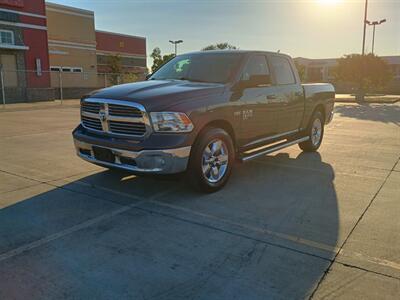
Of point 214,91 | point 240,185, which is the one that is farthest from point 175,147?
point 240,185

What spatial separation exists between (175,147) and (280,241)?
5.50 feet

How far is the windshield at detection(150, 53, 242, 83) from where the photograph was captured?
581cm

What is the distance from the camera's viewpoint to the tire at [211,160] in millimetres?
4953

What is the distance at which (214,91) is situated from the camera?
17.1 feet

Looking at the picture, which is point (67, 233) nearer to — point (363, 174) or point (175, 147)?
point (175, 147)

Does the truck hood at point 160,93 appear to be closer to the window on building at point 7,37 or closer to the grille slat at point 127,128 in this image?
the grille slat at point 127,128

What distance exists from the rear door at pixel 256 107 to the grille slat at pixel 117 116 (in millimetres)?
1559

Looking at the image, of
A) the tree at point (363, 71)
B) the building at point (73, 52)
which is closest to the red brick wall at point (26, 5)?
the building at point (73, 52)

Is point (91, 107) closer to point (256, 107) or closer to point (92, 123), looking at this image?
point (92, 123)

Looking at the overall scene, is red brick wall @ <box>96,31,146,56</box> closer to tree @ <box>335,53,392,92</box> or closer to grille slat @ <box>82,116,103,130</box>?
tree @ <box>335,53,392,92</box>

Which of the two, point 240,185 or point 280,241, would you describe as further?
point 240,185

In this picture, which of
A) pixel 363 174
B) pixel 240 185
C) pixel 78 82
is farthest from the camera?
pixel 78 82

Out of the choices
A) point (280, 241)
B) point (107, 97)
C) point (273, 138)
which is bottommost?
point (280, 241)

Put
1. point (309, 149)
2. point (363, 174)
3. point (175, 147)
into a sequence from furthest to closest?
point (309, 149), point (363, 174), point (175, 147)
